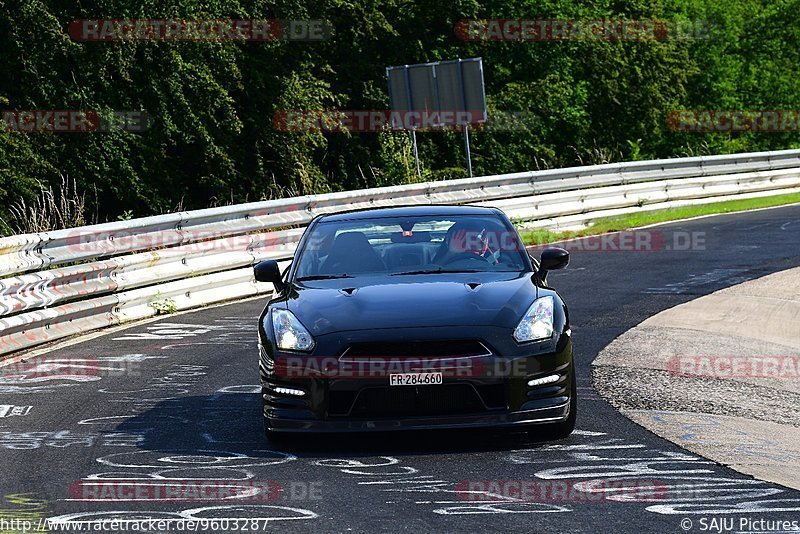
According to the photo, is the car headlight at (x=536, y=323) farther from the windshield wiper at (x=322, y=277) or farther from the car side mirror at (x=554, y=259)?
the windshield wiper at (x=322, y=277)

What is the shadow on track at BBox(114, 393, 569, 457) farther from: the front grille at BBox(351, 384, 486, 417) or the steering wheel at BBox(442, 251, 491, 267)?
the steering wheel at BBox(442, 251, 491, 267)

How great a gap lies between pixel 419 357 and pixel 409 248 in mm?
1567

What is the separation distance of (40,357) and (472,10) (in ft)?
115

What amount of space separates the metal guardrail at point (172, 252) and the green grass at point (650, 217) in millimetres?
339

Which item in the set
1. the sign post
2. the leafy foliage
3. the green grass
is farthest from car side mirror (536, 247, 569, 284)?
the leafy foliage

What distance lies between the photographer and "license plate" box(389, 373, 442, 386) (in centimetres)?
730

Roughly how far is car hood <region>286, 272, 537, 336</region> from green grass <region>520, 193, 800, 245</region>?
13.1 meters

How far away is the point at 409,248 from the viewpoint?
8.80 metres

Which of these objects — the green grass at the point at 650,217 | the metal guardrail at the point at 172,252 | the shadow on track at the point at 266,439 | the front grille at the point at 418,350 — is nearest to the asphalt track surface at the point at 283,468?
the shadow on track at the point at 266,439

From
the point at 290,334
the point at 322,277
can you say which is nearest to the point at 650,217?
the point at 322,277

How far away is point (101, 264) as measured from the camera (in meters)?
13.6

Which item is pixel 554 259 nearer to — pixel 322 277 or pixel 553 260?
pixel 553 260

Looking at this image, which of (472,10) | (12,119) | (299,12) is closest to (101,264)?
(12,119)

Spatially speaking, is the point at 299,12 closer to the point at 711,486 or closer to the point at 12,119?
the point at 12,119
